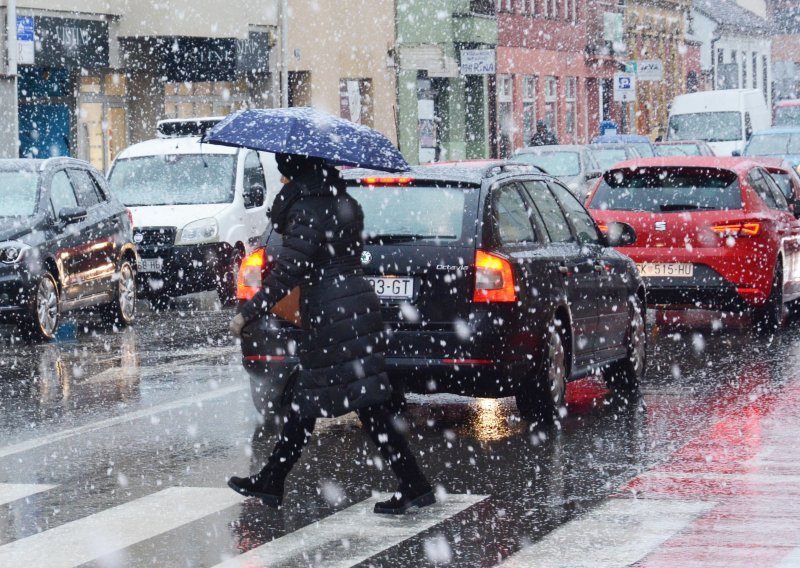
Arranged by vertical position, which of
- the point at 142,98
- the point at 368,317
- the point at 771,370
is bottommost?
the point at 771,370

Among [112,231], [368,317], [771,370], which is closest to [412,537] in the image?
[368,317]

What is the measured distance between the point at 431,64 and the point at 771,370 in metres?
37.6

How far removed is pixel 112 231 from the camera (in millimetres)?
18781

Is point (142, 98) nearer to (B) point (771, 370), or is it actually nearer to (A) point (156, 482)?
(B) point (771, 370)

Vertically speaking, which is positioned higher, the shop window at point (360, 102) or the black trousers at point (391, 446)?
the shop window at point (360, 102)

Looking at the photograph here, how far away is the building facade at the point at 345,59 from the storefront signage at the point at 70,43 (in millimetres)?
8232

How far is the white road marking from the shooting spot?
1034 centimetres

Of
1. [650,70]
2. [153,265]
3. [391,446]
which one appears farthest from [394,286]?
[650,70]

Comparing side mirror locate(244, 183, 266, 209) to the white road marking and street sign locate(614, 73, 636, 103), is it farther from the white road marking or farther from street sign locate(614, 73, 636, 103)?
street sign locate(614, 73, 636, 103)

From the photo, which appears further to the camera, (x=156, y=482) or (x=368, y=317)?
(x=156, y=482)

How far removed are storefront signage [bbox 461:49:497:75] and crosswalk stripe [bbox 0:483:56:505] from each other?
36934mm

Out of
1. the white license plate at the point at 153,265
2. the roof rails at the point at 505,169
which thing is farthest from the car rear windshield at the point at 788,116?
the roof rails at the point at 505,169

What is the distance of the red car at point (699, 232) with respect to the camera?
16078 millimetres

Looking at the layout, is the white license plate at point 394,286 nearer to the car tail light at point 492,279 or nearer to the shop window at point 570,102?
the car tail light at point 492,279
